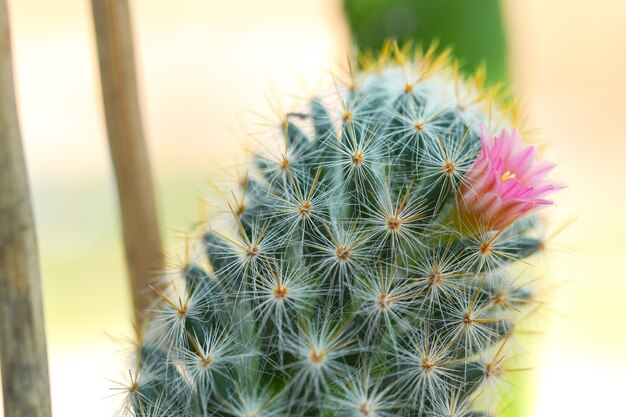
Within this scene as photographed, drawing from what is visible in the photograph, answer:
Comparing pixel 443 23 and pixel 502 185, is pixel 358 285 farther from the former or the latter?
pixel 443 23

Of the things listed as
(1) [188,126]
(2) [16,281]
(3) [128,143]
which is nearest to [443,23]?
(3) [128,143]

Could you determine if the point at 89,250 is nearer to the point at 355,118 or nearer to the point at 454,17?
the point at 454,17

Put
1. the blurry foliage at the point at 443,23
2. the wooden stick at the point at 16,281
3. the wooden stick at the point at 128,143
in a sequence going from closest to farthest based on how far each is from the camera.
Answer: the wooden stick at the point at 16,281 → the wooden stick at the point at 128,143 → the blurry foliage at the point at 443,23

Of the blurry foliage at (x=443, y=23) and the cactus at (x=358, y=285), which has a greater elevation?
the blurry foliage at (x=443, y=23)

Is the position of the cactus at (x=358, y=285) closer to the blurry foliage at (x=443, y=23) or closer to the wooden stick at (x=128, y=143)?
the wooden stick at (x=128, y=143)

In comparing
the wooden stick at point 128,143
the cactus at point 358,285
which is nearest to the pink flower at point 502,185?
the cactus at point 358,285

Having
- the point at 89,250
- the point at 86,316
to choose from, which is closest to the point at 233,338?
the point at 86,316

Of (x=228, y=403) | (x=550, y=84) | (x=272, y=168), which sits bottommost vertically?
(x=228, y=403)
